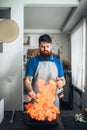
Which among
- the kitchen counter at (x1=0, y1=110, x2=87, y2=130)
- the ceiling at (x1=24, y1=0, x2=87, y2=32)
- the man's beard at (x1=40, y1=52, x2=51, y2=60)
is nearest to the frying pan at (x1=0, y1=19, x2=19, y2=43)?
the man's beard at (x1=40, y1=52, x2=51, y2=60)

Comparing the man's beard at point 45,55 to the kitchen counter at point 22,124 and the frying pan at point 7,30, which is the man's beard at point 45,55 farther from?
the kitchen counter at point 22,124

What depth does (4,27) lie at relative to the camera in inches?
60.3

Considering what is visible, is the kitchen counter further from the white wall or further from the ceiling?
the ceiling

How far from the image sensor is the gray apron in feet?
6.50

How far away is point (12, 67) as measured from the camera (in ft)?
7.65

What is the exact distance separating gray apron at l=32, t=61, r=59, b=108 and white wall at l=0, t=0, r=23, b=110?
1.38 feet

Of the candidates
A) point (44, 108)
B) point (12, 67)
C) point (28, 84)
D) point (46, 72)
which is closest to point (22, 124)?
point (44, 108)

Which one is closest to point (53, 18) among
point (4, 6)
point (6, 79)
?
point (4, 6)

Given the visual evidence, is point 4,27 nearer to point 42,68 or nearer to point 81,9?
point 42,68

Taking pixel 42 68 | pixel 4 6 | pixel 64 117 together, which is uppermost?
pixel 4 6

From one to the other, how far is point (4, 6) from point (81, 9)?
116 centimetres

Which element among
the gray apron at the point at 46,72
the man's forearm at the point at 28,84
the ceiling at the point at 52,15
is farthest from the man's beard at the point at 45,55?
the ceiling at the point at 52,15

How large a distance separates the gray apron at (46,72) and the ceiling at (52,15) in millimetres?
936

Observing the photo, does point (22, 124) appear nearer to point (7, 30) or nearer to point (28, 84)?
point (28, 84)
